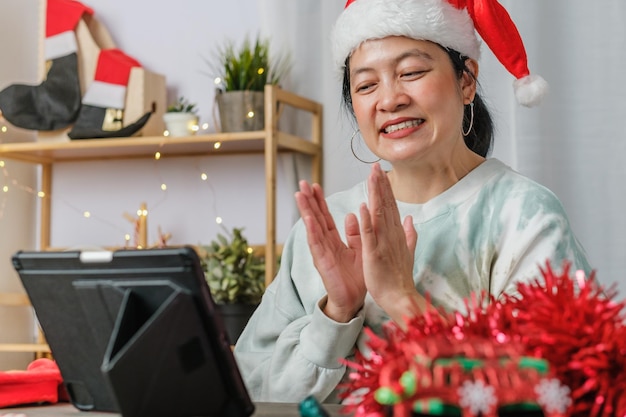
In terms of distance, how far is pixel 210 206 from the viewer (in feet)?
8.98

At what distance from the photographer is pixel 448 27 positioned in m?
1.48

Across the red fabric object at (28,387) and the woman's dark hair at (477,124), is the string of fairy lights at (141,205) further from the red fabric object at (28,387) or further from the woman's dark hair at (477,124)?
the red fabric object at (28,387)

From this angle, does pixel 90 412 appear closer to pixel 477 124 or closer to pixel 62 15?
pixel 477 124

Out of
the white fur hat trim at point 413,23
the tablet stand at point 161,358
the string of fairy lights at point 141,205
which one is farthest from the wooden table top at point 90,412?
the string of fairy lights at point 141,205

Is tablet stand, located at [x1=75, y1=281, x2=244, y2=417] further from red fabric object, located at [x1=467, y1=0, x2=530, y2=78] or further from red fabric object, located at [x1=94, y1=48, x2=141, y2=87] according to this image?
red fabric object, located at [x1=94, y1=48, x2=141, y2=87]

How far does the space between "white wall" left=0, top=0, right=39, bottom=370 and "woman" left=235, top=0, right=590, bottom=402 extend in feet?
5.22

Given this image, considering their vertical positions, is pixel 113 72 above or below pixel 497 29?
above

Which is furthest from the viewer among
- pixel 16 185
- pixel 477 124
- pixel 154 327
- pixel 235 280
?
pixel 16 185

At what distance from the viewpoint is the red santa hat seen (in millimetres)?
1458

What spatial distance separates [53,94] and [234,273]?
0.85 meters

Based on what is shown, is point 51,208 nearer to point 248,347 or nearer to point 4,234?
point 4,234

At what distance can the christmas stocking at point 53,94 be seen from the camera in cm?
270

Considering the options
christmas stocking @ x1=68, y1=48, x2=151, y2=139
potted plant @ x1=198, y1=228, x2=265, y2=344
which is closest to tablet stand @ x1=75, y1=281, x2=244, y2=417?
potted plant @ x1=198, y1=228, x2=265, y2=344

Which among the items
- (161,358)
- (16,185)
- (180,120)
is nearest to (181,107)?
(180,120)
